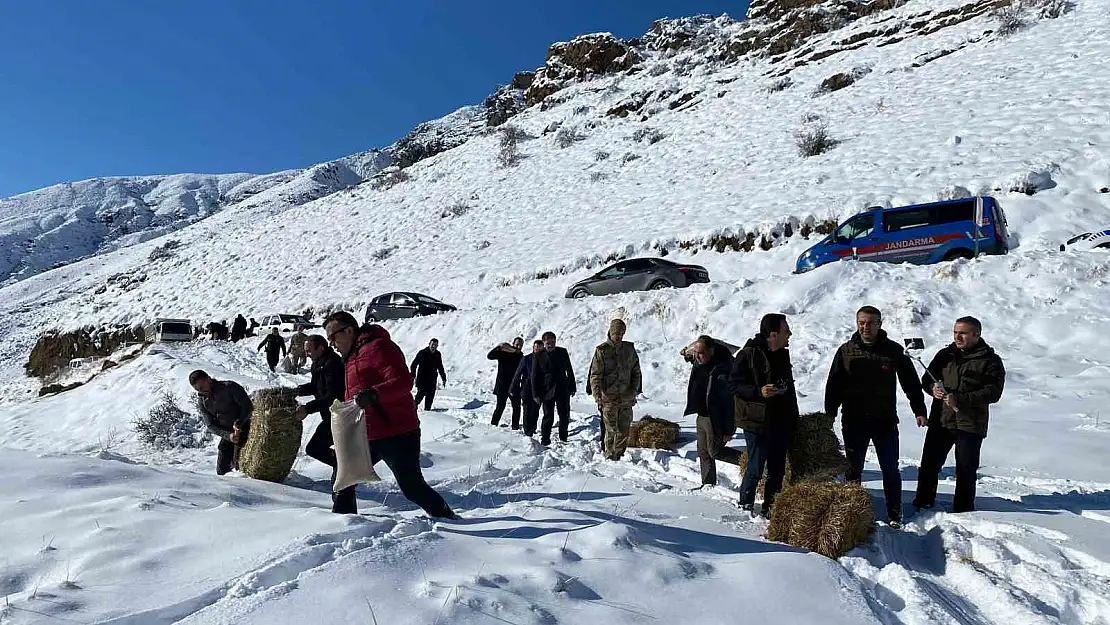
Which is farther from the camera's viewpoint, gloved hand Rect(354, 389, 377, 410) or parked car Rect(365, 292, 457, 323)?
parked car Rect(365, 292, 457, 323)

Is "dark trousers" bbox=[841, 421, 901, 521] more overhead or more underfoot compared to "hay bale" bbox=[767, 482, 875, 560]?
more overhead

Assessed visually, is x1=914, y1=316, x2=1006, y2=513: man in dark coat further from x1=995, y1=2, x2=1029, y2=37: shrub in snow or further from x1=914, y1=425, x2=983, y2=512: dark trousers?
x1=995, y1=2, x2=1029, y2=37: shrub in snow

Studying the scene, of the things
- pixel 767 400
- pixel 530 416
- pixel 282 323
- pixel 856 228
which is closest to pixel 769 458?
pixel 767 400

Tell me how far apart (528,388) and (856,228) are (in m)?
9.84

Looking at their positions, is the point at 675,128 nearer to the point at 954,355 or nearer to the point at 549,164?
the point at 549,164

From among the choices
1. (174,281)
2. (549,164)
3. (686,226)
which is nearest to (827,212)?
(686,226)

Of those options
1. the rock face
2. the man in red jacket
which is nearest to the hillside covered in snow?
the man in red jacket

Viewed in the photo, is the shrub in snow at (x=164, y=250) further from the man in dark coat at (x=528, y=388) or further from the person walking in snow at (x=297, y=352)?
the man in dark coat at (x=528, y=388)

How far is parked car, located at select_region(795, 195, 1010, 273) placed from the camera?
41.2ft

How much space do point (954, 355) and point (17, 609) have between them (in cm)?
587

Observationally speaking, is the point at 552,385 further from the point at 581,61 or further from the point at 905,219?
the point at 581,61

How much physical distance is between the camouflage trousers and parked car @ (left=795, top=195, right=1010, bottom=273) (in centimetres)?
869

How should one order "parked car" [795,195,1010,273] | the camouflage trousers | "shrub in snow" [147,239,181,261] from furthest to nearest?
"shrub in snow" [147,239,181,261], "parked car" [795,195,1010,273], the camouflage trousers

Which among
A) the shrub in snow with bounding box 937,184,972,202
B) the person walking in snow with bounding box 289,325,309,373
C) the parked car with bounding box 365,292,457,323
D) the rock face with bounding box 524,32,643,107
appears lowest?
the person walking in snow with bounding box 289,325,309,373
